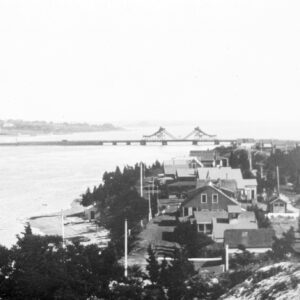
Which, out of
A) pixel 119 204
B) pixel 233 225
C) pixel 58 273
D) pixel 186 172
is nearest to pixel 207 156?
pixel 186 172

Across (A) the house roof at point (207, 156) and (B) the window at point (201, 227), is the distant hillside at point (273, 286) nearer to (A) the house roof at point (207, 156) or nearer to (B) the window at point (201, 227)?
(B) the window at point (201, 227)

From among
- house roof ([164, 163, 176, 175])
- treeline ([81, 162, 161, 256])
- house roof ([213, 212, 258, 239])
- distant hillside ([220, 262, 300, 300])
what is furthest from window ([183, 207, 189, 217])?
distant hillside ([220, 262, 300, 300])

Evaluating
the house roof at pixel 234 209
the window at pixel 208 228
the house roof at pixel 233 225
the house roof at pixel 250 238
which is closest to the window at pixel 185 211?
the house roof at pixel 234 209

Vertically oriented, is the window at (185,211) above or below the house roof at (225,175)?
→ below

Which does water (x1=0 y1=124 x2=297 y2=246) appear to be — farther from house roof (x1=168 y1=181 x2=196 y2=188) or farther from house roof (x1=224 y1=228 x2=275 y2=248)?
house roof (x1=224 y1=228 x2=275 y2=248)

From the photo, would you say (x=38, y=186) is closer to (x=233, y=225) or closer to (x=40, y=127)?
(x=233, y=225)

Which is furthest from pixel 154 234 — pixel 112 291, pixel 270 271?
pixel 270 271

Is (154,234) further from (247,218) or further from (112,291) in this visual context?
(112,291)
